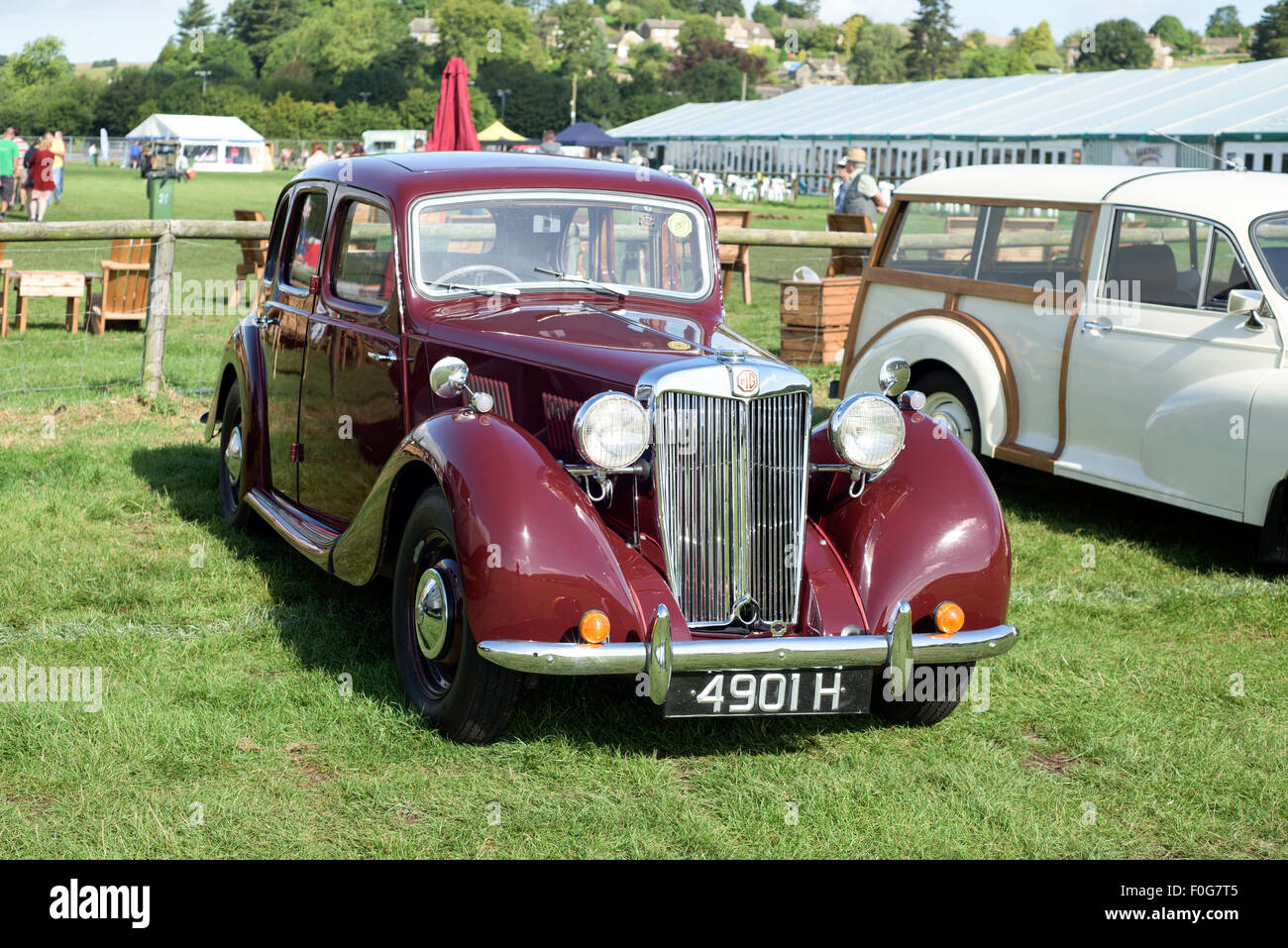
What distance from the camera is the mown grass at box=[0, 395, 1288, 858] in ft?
12.3

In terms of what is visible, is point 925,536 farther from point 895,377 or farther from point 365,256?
point 365,256

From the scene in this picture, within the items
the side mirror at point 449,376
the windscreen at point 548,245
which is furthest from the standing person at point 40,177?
the side mirror at point 449,376

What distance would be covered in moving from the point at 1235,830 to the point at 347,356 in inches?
147

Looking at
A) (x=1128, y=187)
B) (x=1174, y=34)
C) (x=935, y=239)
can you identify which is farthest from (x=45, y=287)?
(x=1174, y=34)

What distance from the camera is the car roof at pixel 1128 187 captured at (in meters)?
6.66

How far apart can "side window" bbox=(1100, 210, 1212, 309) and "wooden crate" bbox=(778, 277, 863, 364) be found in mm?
4745

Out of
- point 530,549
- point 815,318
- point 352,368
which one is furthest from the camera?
point 815,318

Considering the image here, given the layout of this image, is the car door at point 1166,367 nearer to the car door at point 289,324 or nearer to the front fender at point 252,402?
the car door at point 289,324

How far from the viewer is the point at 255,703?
460 cm

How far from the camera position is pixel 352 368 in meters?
5.50

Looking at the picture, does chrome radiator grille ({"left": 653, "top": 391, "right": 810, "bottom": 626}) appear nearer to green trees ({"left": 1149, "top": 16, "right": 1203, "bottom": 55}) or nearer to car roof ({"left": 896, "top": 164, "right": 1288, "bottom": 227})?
car roof ({"left": 896, "top": 164, "right": 1288, "bottom": 227})

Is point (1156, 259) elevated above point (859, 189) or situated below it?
below

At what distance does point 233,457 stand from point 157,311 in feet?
10.9

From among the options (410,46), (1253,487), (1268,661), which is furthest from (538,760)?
(410,46)
